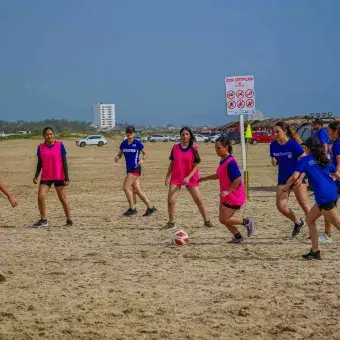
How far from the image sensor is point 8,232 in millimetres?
10375

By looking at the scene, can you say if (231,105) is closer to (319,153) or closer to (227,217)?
(227,217)

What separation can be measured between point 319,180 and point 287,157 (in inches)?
67.9

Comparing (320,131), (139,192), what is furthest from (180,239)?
(320,131)

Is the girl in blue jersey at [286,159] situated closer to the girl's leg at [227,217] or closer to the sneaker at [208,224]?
the girl's leg at [227,217]

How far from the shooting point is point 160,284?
657cm

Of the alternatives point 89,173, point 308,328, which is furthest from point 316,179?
point 89,173

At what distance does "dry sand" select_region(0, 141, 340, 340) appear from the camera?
5156mm

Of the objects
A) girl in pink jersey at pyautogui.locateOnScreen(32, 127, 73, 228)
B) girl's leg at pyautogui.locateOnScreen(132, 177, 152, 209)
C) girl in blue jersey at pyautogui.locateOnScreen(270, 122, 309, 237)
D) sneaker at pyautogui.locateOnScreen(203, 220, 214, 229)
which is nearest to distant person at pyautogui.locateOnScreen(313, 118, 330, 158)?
girl in blue jersey at pyautogui.locateOnScreen(270, 122, 309, 237)

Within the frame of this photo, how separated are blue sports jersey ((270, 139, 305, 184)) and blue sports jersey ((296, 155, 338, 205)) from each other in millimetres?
1587

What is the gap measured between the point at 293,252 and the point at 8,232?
4963 mm

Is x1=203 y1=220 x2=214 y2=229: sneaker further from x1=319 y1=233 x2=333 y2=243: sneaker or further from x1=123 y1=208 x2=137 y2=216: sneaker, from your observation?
x1=123 y1=208 x2=137 y2=216: sneaker

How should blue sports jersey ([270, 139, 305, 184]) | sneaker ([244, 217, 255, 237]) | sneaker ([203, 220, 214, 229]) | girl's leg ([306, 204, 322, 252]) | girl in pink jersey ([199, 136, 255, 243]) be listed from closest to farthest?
girl's leg ([306, 204, 322, 252]) → girl in pink jersey ([199, 136, 255, 243]) → sneaker ([244, 217, 255, 237]) → blue sports jersey ([270, 139, 305, 184]) → sneaker ([203, 220, 214, 229])

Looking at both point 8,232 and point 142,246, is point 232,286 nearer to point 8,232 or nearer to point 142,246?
point 142,246

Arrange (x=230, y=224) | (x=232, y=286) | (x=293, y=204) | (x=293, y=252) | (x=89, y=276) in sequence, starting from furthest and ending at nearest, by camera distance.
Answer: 1. (x=293, y=204)
2. (x=230, y=224)
3. (x=293, y=252)
4. (x=89, y=276)
5. (x=232, y=286)
